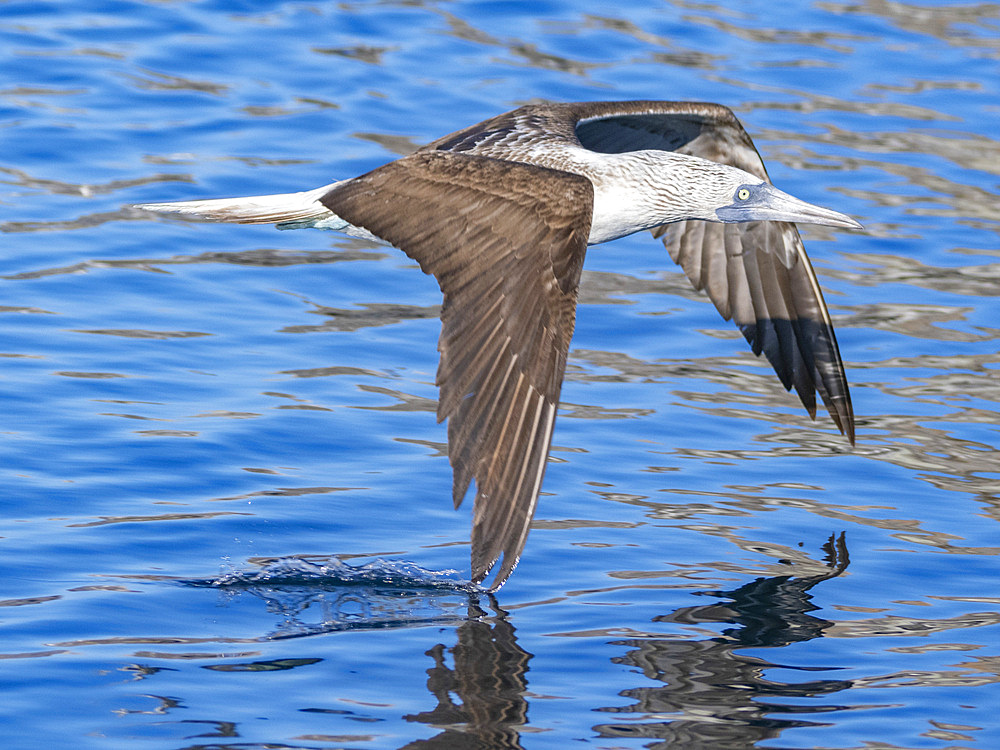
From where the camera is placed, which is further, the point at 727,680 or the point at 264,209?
the point at 264,209

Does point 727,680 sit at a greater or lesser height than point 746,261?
lesser

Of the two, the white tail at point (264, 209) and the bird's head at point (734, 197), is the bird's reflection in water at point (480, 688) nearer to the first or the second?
the white tail at point (264, 209)

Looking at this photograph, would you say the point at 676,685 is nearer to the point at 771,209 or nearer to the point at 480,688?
Result: the point at 480,688

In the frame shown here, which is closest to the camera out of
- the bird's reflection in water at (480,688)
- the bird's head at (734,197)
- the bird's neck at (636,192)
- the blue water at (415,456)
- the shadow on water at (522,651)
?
the bird's reflection in water at (480,688)

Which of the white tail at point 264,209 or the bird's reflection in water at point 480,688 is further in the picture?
the white tail at point 264,209

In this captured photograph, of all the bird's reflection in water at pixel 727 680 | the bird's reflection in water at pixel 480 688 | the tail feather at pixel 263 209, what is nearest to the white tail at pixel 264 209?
the tail feather at pixel 263 209

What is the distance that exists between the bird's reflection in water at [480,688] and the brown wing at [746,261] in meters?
2.80

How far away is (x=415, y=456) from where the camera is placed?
7.26 m

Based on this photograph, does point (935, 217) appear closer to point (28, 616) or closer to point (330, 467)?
point (330, 467)

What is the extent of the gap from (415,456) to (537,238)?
68.5 inches

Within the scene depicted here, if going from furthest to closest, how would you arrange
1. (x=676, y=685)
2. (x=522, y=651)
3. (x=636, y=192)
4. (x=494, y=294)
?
(x=636, y=192) → (x=494, y=294) → (x=522, y=651) → (x=676, y=685)

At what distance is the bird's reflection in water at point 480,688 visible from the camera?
4824 millimetres

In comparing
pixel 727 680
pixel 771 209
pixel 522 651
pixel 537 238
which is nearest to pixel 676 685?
pixel 727 680

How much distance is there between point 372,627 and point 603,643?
2.77 ft
